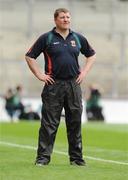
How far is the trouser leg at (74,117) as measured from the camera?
10.8m

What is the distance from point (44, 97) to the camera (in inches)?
424

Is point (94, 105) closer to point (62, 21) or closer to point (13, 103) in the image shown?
point (13, 103)

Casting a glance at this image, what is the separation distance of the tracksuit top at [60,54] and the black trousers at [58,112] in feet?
0.43

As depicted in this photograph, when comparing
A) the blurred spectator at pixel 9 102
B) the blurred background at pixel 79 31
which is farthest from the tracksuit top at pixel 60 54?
the blurred spectator at pixel 9 102

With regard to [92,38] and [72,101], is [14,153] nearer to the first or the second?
[72,101]

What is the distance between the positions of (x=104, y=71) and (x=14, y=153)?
824 inches

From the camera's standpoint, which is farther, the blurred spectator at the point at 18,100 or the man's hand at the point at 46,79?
the blurred spectator at the point at 18,100

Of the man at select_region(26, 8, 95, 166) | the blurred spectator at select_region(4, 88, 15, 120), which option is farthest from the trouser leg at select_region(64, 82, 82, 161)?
the blurred spectator at select_region(4, 88, 15, 120)

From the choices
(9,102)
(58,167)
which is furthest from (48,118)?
(9,102)

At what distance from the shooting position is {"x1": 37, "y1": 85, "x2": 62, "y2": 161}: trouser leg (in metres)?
10.7

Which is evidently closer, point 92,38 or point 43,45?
point 43,45

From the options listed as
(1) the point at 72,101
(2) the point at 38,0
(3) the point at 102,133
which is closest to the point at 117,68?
(2) the point at 38,0

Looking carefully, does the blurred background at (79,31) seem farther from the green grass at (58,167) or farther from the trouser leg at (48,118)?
the trouser leg at (48,118)

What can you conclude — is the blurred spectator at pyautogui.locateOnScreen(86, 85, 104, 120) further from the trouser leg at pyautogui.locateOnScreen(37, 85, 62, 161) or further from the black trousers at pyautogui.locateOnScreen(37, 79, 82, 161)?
the trouser leg at pyautogui.locateOnScreen(37, 85, 62, 161)
